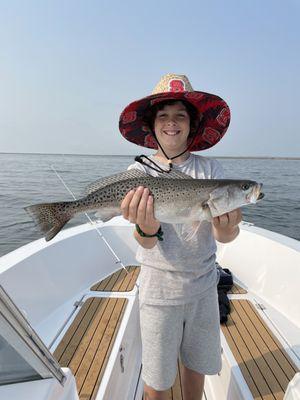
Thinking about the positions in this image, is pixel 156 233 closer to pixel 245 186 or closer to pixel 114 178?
pixel 114 178

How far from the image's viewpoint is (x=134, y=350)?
4.36m

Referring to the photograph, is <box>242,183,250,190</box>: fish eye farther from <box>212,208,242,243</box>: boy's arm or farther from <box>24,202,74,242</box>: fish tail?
<box>24,202,74,242</box>: fish tail

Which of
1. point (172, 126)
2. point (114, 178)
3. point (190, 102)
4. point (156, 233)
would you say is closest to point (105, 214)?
point (114, 178)

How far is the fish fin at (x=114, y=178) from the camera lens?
273 centimetres

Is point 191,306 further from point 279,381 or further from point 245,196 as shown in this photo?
point 279,381

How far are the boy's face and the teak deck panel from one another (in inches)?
143

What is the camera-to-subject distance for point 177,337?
2.62 m

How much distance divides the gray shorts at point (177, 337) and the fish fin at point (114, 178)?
117 centimetres

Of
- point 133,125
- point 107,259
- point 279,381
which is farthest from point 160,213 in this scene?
point 107,259

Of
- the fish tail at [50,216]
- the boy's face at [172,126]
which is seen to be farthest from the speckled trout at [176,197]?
the boy's face at [172,126]

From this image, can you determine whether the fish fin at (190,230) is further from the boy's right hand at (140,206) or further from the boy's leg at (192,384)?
the boy's leg at (192,384)

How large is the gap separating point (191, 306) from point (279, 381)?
1928mm

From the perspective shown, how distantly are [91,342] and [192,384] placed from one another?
1795 millimetres

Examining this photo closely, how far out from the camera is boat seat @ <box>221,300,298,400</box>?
134 inches
